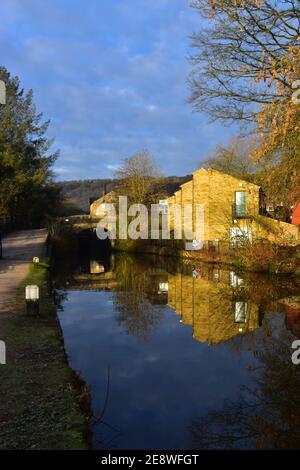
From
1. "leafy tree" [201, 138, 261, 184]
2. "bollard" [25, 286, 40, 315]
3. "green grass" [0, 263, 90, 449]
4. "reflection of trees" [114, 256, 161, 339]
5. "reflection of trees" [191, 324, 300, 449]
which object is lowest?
"reflection of trees" [191, 324, 300, 449]

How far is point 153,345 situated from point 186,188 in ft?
86.0

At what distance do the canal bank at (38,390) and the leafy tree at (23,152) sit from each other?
71.7ft

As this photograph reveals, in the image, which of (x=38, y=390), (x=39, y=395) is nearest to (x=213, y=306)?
(x=38, y=390)

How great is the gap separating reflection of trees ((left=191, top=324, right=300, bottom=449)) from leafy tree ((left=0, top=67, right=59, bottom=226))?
83.1 feet

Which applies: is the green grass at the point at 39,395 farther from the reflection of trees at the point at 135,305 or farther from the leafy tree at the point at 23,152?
the leafy tree at the point at 23,152

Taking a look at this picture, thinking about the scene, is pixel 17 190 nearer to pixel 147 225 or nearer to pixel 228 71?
pixel 147 225

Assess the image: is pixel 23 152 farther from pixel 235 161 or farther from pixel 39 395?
pixel 39 395

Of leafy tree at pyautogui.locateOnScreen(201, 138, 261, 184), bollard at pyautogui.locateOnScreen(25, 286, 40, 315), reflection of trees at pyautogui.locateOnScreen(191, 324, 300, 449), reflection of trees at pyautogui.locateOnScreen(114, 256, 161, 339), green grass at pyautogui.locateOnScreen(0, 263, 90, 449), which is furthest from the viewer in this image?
leafy tree at pyautogui.locateOnScreen(201, 138, 261, 184)

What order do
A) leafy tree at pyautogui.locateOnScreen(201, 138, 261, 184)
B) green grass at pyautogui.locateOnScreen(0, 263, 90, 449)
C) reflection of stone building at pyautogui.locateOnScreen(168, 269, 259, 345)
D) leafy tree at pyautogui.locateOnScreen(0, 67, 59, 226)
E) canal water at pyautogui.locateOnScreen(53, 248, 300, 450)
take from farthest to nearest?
leafy tree at pyautogui.locateOnScreen(201, 138, 261, 184) < leafy tree at pyautogui.locateOnScreen(0, 67, 59, 226) < reflection of stone building at pyautogui.locateOnScreen(168, 269, 259, 345) < canal water at pyautogui.locateOnScreen(53, 248, 300, 450) < green grass at pyautogui.locateOnScreen(0, 263, 90, 449)

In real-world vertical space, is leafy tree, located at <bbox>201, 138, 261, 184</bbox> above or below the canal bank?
above

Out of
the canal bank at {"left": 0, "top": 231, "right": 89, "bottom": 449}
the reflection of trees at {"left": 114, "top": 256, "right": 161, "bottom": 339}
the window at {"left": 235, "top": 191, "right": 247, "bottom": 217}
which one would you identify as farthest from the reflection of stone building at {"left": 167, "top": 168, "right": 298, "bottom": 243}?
the canal bank at {"left": 0, "top": 231, "right": 89, "bottom": 449}

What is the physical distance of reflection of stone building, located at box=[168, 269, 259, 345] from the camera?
38.6 feet

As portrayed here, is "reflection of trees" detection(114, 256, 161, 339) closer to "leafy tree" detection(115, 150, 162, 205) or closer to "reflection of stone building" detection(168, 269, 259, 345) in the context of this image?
"reflection of stone building" detection(168, 269, 259, 345)

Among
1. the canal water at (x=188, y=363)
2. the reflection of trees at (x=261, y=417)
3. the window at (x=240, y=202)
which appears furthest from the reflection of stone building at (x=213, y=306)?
the window at (x=240, y=202)
